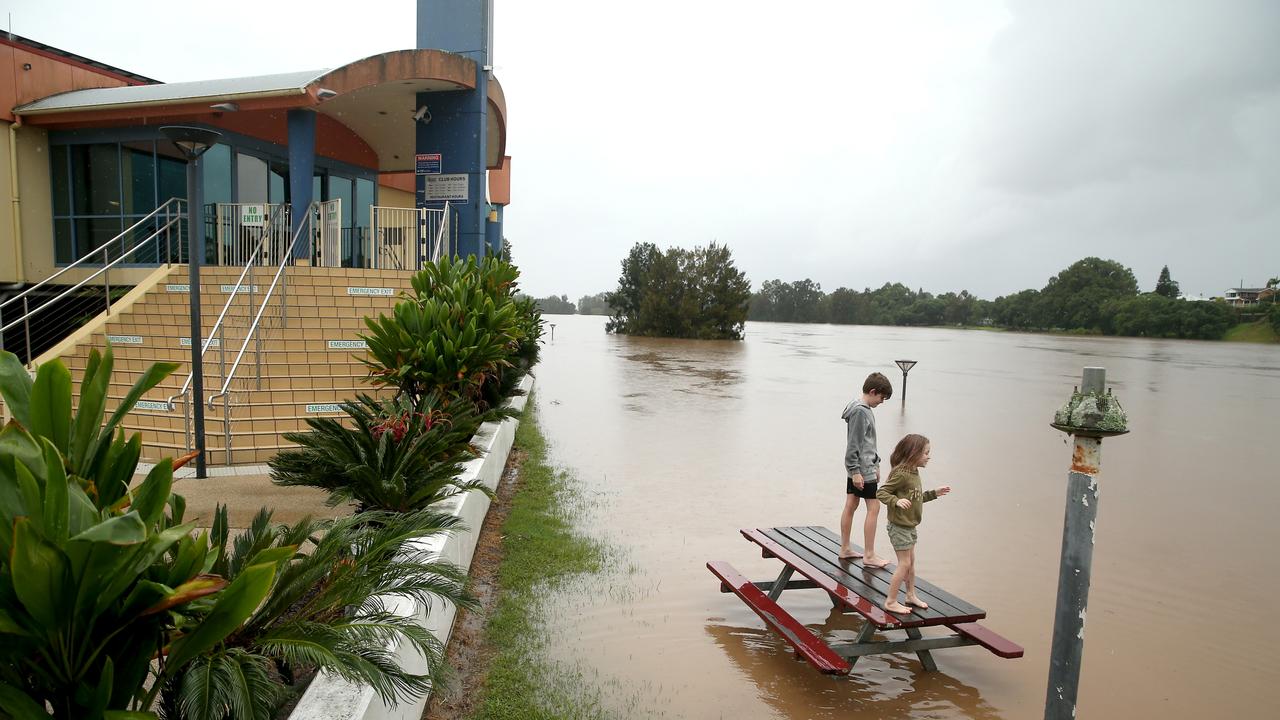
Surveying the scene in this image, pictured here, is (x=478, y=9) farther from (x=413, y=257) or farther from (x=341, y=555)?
(x=341, y=555)

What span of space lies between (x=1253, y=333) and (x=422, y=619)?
367 feet

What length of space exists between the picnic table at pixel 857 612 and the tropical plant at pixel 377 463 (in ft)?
7.29

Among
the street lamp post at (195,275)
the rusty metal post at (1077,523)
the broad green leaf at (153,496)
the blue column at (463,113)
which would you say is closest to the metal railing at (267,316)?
the street lamp post at (195,275)

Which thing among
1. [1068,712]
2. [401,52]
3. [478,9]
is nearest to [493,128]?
[478,9]

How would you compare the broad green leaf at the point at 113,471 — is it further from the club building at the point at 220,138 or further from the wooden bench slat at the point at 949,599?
the club building at the point at 220,138

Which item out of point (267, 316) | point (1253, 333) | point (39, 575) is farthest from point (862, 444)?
point (1253, 333)

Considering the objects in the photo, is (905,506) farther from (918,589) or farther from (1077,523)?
(1077,523)

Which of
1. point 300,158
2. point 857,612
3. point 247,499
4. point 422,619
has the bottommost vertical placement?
point 857,612

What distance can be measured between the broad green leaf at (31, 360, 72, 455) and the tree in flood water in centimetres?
5863

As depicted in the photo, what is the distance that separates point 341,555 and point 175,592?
153cm

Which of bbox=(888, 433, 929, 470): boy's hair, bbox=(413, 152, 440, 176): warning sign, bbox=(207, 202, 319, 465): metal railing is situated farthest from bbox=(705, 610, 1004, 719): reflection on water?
bbox=(413, 152, 440, 176): warning sign

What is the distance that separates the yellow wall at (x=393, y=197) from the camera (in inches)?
950

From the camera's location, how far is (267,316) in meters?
11.5

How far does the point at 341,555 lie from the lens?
3.66 metres
